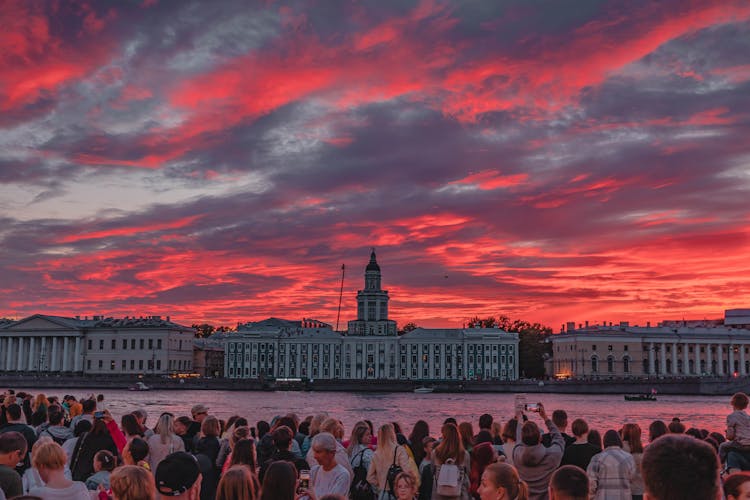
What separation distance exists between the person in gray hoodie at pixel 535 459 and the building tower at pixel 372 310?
155367mm

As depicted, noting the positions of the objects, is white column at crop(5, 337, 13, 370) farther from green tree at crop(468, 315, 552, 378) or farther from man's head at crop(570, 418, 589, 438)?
man's head at crop(570, 418, 589, 438)

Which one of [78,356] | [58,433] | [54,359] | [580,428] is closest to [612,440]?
[580,428]

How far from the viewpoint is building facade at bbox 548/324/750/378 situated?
504 feet

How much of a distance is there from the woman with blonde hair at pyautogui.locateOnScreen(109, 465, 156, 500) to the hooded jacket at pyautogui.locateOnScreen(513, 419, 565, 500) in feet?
15.4

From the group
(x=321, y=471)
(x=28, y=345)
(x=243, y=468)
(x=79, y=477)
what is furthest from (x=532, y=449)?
(x=28, y=345)

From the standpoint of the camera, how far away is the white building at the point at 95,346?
16025 cm

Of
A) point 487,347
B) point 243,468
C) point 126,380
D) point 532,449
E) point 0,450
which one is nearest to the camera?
point 243,468

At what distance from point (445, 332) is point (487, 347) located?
8105 millimetres

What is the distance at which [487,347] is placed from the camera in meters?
158

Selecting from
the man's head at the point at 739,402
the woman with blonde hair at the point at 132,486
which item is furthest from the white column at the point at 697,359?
the woman with blonde hair at the point at 132,486

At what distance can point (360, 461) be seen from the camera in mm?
8773

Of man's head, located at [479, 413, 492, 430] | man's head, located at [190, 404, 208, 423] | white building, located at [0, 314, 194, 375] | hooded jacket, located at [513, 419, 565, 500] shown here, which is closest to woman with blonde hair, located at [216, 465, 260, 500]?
hooded jacket, located at [513, 419, 565, 500]

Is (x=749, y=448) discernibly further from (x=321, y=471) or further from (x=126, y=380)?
(x=126, y=380)

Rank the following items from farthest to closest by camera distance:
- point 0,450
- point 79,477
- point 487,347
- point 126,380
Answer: point 487,347 → point 126,380 → point 79,477 → point 0,450
